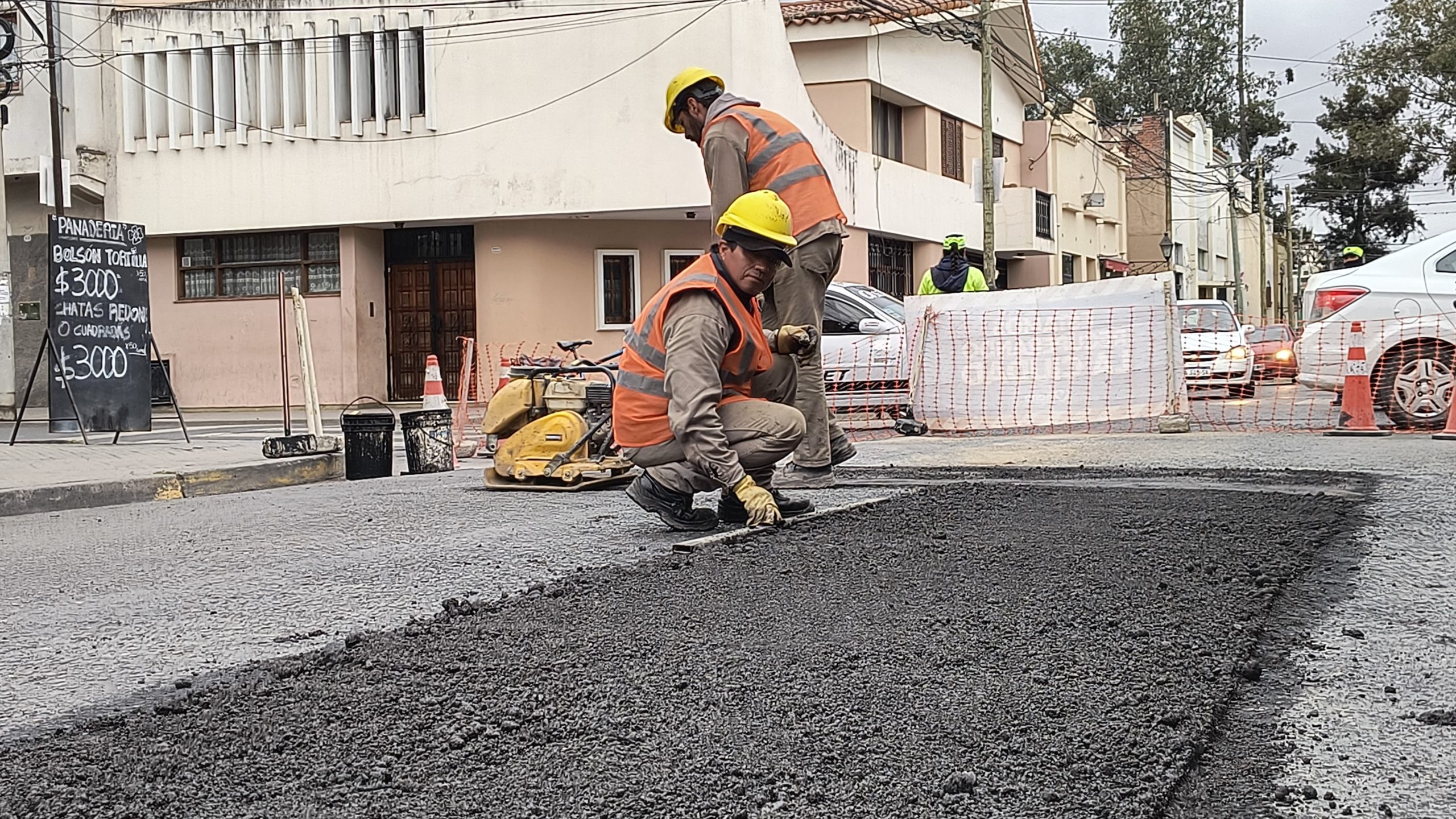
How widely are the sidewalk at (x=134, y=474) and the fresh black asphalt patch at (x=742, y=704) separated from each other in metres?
5.24

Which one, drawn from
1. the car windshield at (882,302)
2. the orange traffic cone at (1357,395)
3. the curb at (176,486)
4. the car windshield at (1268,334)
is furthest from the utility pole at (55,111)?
the orange traffic cone at (1357,395)

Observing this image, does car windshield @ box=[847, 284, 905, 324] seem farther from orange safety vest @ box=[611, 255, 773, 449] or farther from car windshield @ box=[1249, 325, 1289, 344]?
A: orange safety vest @ box=[611, 255, 773, 449]

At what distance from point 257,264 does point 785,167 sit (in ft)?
66.8

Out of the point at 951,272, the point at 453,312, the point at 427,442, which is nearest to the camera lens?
the point at 427,442

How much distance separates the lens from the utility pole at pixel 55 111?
2308 centimetres

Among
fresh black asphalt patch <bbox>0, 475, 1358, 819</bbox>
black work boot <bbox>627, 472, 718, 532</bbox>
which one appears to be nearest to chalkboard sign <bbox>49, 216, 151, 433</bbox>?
black work boot <bbox>627, 472, 718, 532</bbox>

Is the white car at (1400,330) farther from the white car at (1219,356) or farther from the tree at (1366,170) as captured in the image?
the tree at (1366,170)

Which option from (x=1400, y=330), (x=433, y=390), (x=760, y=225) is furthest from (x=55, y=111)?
(x=760, y=225)

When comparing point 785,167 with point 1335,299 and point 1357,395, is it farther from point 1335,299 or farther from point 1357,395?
A: point 1335,299

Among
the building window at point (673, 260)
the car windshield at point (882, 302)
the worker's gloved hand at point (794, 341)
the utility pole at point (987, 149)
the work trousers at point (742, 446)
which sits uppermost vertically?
the utility pole at point (987, 149)

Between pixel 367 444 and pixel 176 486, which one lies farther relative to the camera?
pixel 367 444

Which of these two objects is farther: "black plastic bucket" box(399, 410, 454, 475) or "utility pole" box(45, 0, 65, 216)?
"utility pole" box(45, 0, 65, 216)

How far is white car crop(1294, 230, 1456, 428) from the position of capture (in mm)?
11703

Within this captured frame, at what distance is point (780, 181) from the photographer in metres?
6.84
